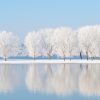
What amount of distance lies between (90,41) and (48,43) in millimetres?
12818

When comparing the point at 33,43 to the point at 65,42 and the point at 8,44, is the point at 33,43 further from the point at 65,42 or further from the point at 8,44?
the point at 65,42

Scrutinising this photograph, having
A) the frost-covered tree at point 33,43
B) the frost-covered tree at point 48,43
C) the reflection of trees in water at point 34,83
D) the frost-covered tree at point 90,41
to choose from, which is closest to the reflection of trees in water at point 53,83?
the reflection of trees in water at point 34,83

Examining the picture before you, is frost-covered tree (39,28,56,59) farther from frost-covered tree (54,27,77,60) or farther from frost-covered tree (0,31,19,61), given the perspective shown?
frost-covered tree (0,31,19,61)

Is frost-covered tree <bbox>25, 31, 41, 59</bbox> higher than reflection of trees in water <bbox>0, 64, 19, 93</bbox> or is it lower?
higher

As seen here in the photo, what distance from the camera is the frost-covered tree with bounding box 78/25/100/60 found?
72.2 metres

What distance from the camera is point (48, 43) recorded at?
81438mm

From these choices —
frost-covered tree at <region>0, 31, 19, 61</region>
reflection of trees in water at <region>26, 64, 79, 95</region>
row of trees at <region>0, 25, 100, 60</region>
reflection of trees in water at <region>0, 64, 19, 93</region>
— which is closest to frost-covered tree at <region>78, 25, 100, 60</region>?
row of trees at <region>0, 25, 100, 60</region>

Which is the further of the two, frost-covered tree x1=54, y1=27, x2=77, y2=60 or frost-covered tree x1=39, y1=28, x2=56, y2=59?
frost-covered tree x1=39, y1=28, x2=56, y2=59

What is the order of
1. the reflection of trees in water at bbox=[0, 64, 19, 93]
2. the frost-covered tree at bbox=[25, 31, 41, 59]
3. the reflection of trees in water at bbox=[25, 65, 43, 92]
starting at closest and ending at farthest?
the reflection of trees in water at bbox=[25, 65, 43, 92] < the reflection of trees in water at bbox=[0, 64, 19, 93] < the frost-covered tree at bbox=[25, 31, 41, 59]

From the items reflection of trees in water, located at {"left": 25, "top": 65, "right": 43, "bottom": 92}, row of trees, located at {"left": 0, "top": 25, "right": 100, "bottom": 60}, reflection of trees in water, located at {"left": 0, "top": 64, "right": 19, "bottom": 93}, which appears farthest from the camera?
row of trees, located at {"left": 0, "top": 25, "right": 100, "bottom": 60}

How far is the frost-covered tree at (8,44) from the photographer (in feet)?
260

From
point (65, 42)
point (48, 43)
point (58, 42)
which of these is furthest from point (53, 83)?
point (48, 43)

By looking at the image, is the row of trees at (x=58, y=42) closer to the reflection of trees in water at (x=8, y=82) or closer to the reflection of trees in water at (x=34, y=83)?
the reflection of trees in water at (x=8, y=82)

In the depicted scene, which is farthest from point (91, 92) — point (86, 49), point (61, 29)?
point (61, 29)
